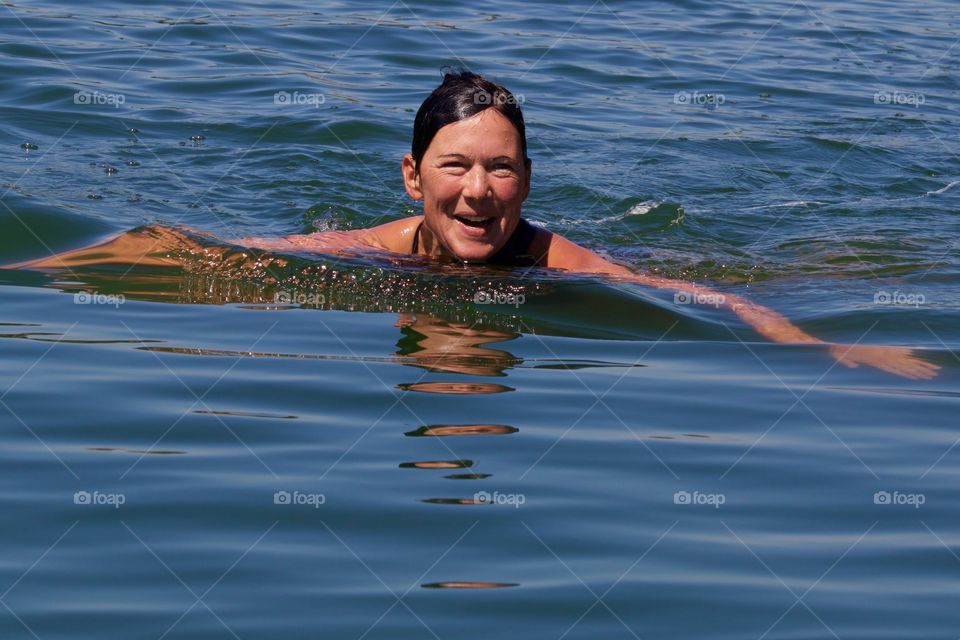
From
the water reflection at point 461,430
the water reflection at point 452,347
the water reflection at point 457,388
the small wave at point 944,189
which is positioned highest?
the small wave at point 944,189

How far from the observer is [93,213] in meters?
8.60

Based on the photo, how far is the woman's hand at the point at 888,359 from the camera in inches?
247

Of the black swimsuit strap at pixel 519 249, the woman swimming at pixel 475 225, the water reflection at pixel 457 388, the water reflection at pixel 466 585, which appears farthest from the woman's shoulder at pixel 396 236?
the water reflection at pixel 466 585

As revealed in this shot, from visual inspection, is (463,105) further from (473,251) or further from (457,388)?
(457,388)

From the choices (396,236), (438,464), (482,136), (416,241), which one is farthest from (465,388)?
(396,236)

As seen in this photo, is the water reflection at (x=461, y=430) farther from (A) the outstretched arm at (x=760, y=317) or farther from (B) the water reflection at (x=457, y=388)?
(A) the outstretched arm at (x=760, y=317)

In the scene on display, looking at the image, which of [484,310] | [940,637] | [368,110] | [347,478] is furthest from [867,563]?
[368,110]

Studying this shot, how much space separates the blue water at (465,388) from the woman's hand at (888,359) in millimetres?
74

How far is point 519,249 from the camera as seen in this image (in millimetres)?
7469

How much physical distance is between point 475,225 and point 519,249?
16.9 inches

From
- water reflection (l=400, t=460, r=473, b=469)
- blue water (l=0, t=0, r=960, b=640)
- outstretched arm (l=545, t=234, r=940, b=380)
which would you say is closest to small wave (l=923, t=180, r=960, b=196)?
blue water (l=0, t=0, r=960, b=640)

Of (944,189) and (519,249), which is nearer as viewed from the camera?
(519,249)

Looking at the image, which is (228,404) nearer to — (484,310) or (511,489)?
(511,489)

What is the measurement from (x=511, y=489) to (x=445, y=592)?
2.55ft
